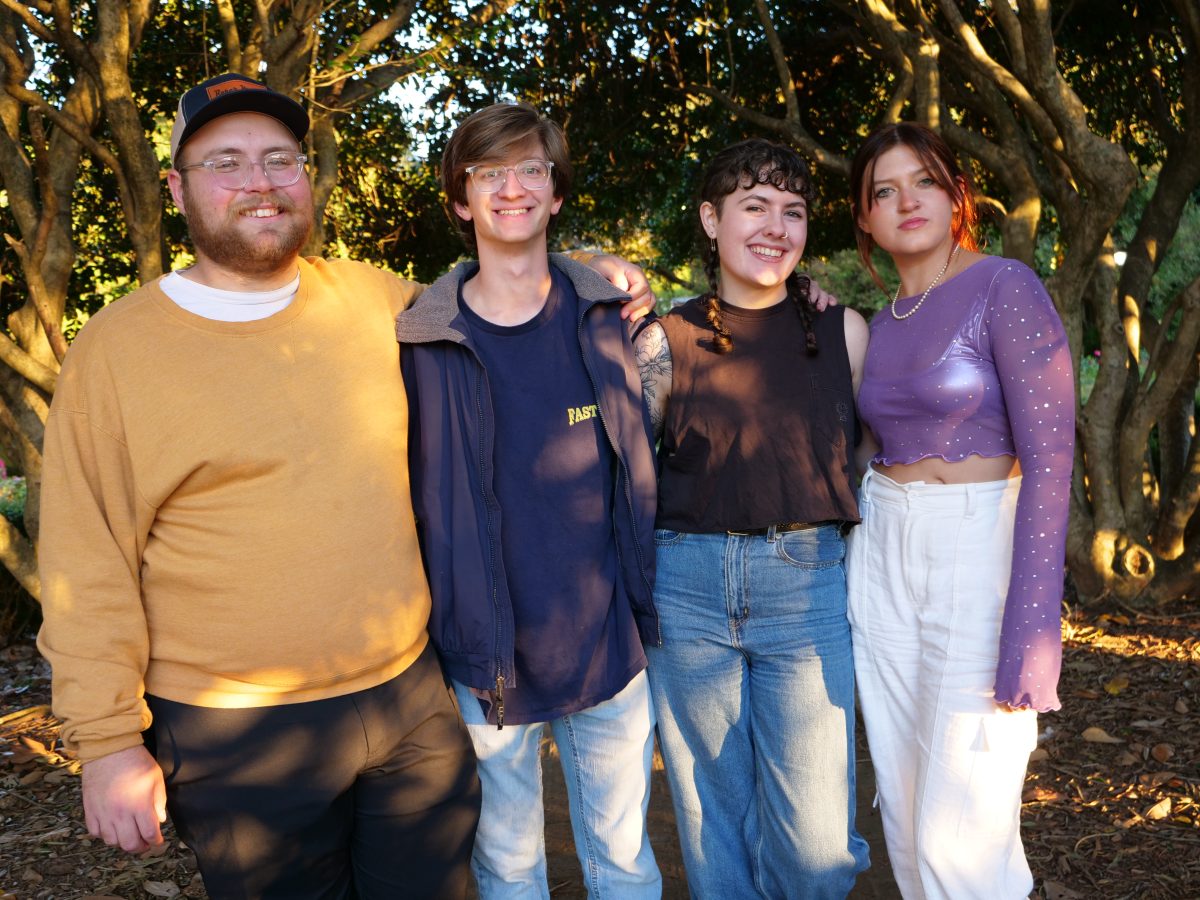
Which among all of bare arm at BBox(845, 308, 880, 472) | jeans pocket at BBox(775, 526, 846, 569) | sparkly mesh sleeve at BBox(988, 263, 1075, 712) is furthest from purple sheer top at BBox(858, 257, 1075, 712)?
jeans pocket at BBox(775, 526, 846, 569)

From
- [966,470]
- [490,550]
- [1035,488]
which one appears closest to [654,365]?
[490,550]

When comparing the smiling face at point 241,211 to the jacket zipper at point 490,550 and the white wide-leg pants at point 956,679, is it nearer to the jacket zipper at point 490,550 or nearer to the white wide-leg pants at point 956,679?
the jacket zipper at point 490,550

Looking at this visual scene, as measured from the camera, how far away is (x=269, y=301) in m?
2.57

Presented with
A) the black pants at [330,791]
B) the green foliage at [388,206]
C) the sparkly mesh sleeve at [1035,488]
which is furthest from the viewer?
the green foliage at [388,206]

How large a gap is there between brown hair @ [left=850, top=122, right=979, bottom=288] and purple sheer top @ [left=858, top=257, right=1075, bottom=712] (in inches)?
7.1

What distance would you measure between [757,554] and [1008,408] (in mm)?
765

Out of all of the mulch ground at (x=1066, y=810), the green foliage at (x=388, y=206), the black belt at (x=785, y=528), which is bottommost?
the mulch ground at (x=1066, y=810)

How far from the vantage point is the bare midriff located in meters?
2.72

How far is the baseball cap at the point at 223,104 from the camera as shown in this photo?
2523mm

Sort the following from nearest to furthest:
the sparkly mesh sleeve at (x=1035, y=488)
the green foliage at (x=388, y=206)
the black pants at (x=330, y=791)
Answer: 1. the black pants at (x=330, y=791)
2. the sparkly mesh sleeve at (x=1035, y=488)
3. the green foliage at (x=388, y=206)

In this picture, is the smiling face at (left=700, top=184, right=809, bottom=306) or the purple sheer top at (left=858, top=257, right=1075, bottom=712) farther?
the smiling face at (left=700, top=184, right=809, bottom=306)

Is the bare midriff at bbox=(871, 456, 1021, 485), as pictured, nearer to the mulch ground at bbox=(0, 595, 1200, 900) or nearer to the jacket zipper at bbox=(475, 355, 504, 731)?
the jacket zipper at bbox=(475, 355, 504, 731)

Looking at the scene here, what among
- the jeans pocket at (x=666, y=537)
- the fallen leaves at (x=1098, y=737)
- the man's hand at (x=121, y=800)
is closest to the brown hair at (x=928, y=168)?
the jeans pocket at (x=666, y=537)

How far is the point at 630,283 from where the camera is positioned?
306 centimetres
